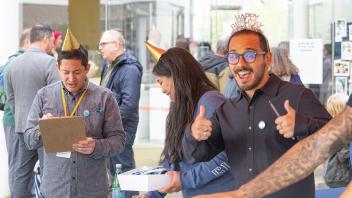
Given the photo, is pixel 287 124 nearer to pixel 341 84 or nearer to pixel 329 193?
pixel 329 193

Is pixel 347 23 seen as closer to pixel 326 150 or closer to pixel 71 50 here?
pixel 71 50

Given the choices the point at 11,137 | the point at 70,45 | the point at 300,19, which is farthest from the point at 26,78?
the point at 300,19

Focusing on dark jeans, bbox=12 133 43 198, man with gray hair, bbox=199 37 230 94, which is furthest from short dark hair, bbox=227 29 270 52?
man with gray hair, bbox=199 37 230 94

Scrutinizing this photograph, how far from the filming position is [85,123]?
14.2 ft

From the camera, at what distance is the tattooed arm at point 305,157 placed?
7.30 feet

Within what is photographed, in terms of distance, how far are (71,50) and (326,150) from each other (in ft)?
7.82

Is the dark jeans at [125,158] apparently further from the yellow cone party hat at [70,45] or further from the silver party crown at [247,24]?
the silver party crown at [247,24]

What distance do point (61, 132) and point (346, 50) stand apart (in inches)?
213

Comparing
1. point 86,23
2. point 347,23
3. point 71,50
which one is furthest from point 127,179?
point 86,23

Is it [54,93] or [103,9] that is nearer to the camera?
[54,93]

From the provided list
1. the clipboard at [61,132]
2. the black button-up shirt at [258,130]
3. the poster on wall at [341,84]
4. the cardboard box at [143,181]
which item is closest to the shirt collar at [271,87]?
the black button-up shirt at [258,130]

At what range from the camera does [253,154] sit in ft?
10.5

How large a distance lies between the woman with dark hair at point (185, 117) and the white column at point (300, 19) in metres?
6.27

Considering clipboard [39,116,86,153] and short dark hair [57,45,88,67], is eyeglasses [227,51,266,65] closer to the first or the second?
clipboard [39,116,86,153]
